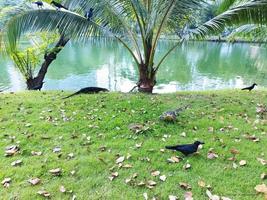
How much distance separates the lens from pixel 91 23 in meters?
5.18

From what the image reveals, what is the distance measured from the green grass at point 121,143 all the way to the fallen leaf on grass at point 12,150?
0.06m

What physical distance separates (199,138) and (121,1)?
3.27 meters

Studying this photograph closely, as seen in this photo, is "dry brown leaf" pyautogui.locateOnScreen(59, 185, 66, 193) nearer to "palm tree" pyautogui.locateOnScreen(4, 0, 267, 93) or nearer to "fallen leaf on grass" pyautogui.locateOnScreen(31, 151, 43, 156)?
"fallen leaf on grass" pyautogui.locateOnScreen(31, 151, 43, 156)

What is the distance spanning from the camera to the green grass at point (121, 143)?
254 cm

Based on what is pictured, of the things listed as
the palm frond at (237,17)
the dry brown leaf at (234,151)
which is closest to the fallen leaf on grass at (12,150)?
the dry brown leaf at (234,151)

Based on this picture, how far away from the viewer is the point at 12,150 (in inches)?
127

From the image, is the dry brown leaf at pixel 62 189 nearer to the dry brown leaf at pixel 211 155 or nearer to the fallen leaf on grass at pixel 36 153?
the fallen leaf on grass at pixel 36 153

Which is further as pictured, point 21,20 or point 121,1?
point 121,1

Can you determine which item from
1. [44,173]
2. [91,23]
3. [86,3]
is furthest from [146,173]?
[86,3]

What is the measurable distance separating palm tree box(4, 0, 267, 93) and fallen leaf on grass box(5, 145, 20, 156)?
7.39 ft

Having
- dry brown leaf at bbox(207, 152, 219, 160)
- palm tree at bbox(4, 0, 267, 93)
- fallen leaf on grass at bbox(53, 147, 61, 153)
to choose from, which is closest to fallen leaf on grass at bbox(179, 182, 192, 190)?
dry brown leaf at bbox(207, 152, 219, 160)

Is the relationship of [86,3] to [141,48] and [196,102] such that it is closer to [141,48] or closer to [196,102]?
[141,48]

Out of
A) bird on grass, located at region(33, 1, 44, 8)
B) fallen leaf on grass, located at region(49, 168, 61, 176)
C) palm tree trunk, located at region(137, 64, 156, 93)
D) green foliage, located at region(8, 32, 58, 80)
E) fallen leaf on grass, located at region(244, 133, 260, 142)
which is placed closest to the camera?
fallen leaf on grass, located at region(49, 168, 61, 176)

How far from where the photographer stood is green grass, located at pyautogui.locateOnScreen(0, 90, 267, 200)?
2.54m
